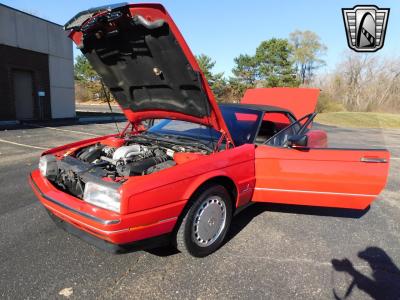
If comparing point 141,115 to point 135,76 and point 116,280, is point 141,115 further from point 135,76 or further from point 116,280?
point 116,280

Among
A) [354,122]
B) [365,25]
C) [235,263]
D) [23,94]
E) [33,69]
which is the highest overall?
[365,25]

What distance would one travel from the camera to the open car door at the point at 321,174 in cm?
338

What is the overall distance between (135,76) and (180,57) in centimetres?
87

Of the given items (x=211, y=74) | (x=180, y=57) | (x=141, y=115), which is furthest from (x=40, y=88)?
(x=211, y=74)

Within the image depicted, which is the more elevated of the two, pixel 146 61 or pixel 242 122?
pixel 146 61

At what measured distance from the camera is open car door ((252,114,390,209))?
3.38 m

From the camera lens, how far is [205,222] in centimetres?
305

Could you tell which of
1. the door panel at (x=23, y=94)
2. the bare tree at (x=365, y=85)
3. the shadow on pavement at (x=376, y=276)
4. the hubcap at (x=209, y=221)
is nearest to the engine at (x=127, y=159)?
the hubcap at (x=209, y=221)

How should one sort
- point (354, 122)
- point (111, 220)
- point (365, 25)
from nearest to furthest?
point (111, 220) → point (365, 25) → point (354, 122)

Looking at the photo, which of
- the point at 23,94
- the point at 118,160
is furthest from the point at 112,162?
the point at 23,94

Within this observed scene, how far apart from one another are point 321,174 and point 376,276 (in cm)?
106

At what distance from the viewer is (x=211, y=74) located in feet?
141

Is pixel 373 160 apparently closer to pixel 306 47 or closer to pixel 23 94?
pixel 23 94

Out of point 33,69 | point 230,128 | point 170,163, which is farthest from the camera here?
point 33,69
